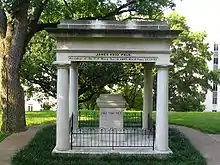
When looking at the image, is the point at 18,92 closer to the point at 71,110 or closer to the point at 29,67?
the point at 71,110

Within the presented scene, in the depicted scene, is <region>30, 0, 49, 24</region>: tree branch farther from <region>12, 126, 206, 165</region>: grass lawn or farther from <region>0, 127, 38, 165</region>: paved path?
<region>12, 126, 206, 165</region>: grass lawn

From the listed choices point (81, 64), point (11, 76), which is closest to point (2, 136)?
point (11, 76)

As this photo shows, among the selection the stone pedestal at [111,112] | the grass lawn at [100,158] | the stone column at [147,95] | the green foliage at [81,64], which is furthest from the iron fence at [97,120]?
the grass lawn at [100,158]

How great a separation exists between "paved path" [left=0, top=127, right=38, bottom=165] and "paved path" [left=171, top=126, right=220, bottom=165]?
6.36 meters

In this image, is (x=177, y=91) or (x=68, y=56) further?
(x=177, y=91)

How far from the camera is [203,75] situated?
40375mm

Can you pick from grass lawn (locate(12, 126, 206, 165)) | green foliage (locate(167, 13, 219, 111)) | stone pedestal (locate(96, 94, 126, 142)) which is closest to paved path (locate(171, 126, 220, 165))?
grass lawn (locate(12, 126, 206, 165))

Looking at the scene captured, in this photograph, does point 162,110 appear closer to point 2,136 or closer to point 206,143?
point 206,143

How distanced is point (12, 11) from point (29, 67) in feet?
44.3

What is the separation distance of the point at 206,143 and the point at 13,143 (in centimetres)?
747

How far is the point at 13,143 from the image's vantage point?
15.9 meters

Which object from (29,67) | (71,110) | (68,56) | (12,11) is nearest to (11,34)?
(12,11)

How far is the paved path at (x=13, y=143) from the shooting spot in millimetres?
13378

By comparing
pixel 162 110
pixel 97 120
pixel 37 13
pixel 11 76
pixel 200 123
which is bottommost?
pixel 200 123
